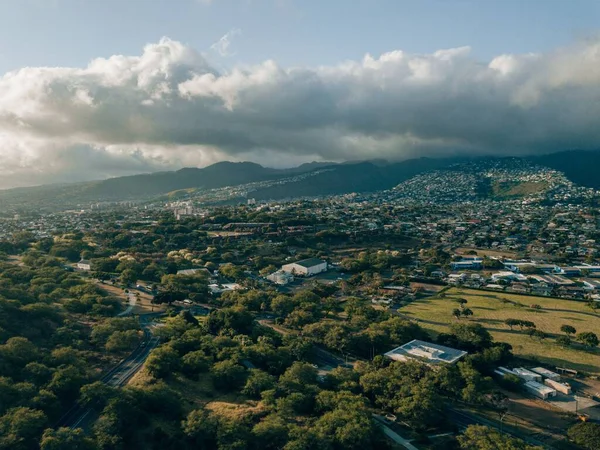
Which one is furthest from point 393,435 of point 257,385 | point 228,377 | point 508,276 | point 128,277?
point 508,276

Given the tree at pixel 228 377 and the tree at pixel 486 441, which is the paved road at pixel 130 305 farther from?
the tree at pixel 486 441

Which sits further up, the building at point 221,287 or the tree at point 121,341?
the tree at point 121,341

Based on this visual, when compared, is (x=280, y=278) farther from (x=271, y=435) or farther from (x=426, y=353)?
(x=271, y=435)

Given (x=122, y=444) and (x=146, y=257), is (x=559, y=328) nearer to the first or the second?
(x=122, y=444)

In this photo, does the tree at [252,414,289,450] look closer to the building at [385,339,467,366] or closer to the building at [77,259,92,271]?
the building at [385,339,467,366]

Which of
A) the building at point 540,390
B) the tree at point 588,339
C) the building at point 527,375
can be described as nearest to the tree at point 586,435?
the building at point 540,390

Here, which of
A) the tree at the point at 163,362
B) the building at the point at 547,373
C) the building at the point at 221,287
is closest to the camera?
the tree at the point at 163,362

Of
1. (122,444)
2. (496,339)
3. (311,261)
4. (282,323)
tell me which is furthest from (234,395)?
(311,261)
